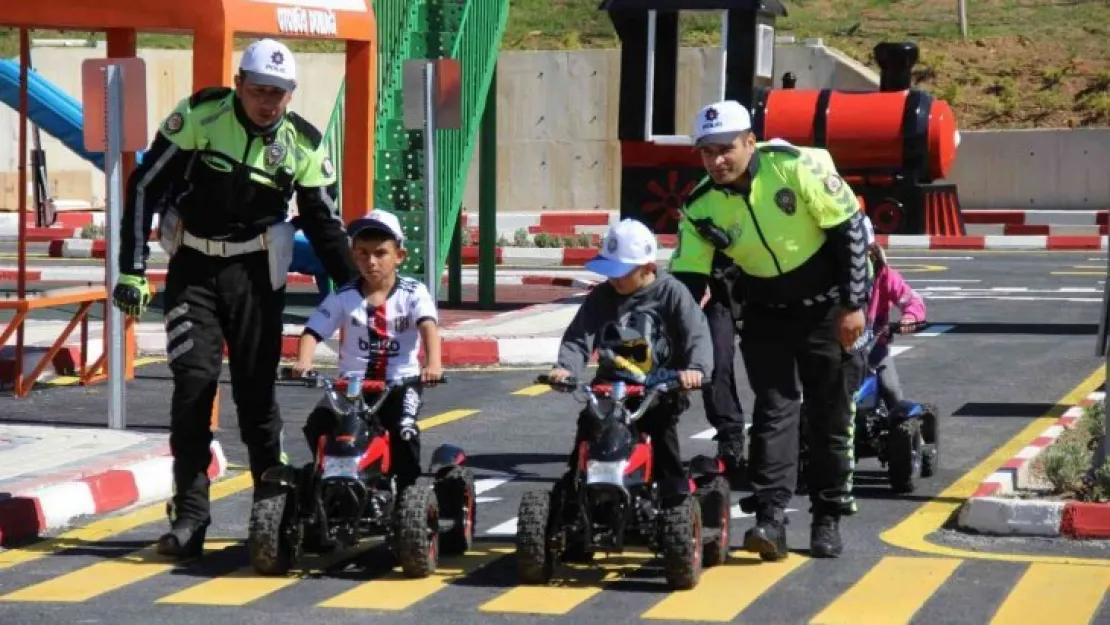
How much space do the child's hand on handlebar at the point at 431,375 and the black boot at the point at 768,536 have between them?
1.26m

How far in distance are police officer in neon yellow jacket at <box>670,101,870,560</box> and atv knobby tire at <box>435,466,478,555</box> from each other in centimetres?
104

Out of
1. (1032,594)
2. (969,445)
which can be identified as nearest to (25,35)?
(969,445)

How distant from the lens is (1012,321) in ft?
60.6

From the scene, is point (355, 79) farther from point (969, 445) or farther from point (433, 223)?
point (969, 445)

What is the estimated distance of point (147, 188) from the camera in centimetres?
865

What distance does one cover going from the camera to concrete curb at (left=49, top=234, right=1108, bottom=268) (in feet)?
85.2

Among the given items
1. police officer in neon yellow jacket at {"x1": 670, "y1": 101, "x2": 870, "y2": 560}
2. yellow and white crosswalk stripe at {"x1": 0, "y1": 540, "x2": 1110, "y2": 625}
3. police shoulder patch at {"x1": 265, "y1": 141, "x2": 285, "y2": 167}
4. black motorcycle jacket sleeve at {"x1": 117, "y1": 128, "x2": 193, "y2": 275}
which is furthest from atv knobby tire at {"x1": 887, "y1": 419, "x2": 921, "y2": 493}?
black motorcycle jacket sleeve at {"x1": 117, "y1": 128, "x2": 193, "y2": 275}

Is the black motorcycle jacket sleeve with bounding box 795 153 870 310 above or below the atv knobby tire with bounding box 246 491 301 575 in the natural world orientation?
above

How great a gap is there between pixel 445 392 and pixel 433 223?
1.23 m

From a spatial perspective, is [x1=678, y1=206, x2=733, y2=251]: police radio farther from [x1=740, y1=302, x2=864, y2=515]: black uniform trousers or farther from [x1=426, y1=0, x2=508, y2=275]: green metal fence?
[x1=426, y1=0, x2=508, y2=275]: green metal fence

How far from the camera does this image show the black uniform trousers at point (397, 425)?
8305 millimetres

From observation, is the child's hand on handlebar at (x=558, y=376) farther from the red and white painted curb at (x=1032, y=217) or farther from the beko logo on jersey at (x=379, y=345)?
the red and white painted curb at (x=1032, y=217)

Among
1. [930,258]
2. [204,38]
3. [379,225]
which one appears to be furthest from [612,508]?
[930,258]

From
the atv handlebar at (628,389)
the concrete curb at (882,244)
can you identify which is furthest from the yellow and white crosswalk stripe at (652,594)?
the concrete curb at (882,244)
